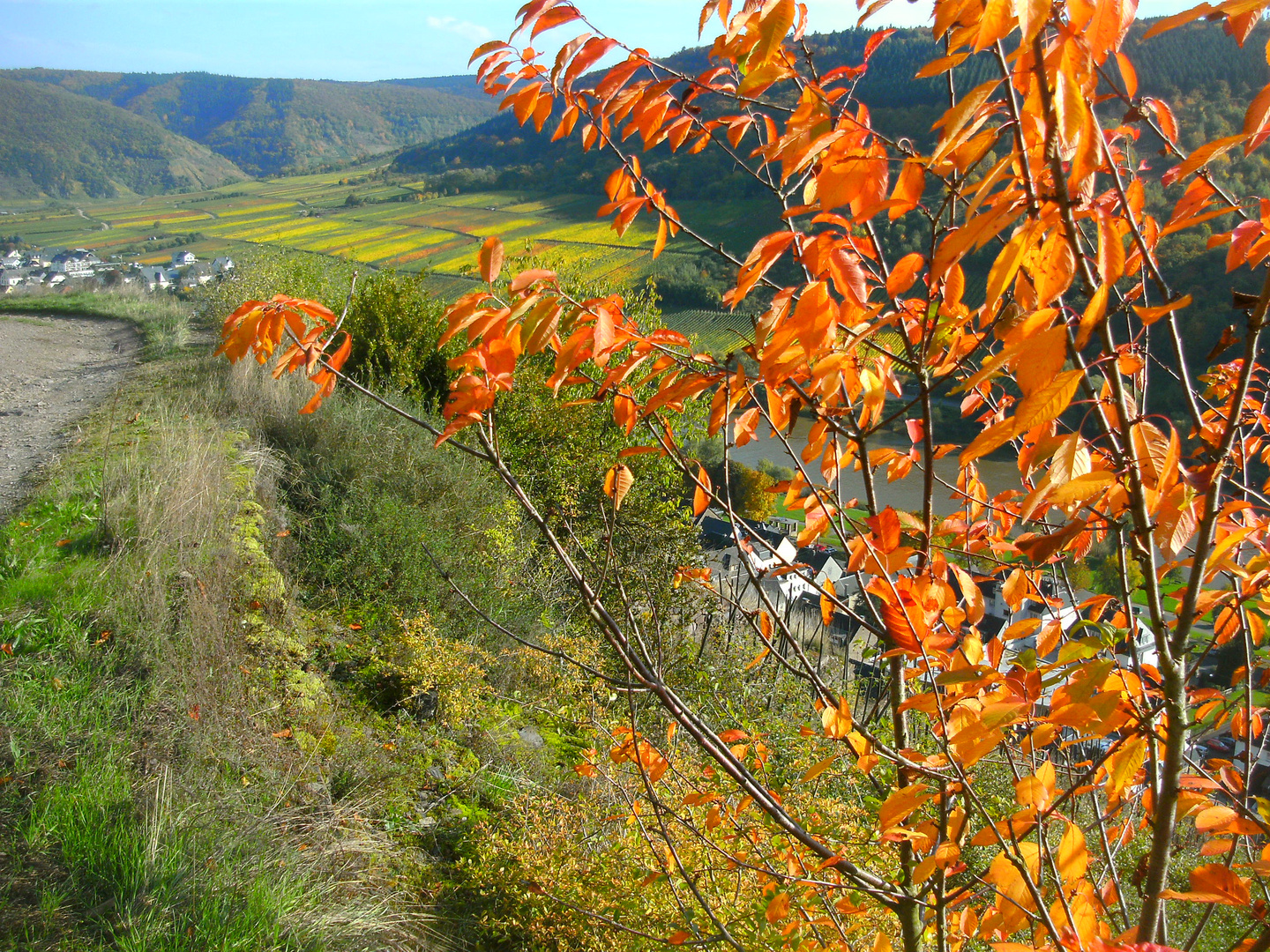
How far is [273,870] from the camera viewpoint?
2.24 m

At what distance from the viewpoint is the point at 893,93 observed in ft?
108

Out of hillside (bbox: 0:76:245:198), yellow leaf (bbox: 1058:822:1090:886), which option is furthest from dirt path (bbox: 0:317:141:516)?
hillside (bbox: 0:76:245:198)

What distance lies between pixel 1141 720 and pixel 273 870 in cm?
242

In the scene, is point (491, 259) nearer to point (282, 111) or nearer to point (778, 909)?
point (778, 909)

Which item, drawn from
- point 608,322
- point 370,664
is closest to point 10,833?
point 370,664

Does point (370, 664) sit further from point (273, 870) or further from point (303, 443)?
point (303, 443)

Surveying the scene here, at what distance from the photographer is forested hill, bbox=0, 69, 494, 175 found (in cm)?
8538

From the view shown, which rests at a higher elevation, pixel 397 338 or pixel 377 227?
pixel 377 227

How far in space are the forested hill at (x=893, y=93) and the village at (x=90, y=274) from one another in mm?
9301

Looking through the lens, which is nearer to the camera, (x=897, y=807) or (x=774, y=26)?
(x=774, y=26)

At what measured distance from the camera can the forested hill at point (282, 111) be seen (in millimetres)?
85375

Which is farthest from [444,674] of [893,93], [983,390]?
[893,93]

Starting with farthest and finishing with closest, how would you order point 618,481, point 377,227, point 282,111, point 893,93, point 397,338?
point 282,111, point 377,227, point 893,93, point 397,338, point 618,481

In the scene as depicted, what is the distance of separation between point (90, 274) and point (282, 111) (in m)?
89.1
